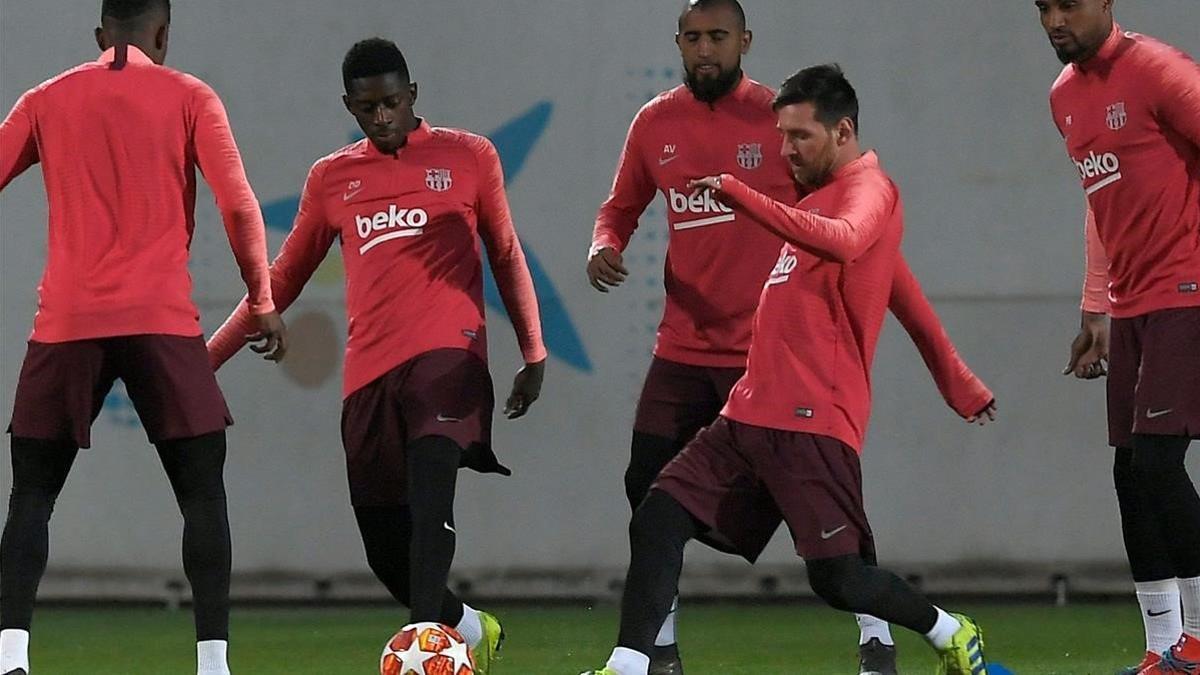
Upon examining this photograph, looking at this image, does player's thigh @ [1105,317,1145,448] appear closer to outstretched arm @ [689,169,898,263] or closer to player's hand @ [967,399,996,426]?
player's hand @ [967,399,996,426]

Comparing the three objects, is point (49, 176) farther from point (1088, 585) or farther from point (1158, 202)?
point (1088, 585)

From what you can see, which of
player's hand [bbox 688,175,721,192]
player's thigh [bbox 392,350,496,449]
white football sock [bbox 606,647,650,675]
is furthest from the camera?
player's thigh [bbox 392,350,496,449]

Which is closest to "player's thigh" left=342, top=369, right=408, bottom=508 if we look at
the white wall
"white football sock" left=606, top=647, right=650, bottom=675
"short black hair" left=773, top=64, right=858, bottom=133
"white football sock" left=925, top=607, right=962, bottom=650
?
"white football sock" left=606, top=647, right=650, bottom=675

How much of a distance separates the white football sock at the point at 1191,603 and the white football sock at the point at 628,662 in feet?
5.63

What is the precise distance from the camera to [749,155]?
6055mm

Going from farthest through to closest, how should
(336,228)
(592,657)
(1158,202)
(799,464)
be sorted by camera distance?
(592,657) → (336,228) → (1158,202) → (799,464)

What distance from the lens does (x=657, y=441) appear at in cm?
605

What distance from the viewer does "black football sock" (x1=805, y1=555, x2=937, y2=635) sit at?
512 centimetres

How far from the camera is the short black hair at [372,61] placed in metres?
5.83

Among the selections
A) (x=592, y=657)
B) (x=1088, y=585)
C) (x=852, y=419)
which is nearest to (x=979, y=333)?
(x=1088, y=585)

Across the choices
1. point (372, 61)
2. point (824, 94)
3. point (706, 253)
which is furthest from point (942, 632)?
point (372, 61)

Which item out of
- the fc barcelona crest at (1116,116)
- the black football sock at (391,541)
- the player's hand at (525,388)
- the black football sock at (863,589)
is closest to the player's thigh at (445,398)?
the player's hand at (525,388)

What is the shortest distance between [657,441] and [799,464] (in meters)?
1.00

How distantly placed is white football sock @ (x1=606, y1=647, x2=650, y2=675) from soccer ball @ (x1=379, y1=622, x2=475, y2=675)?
1.67 ft
